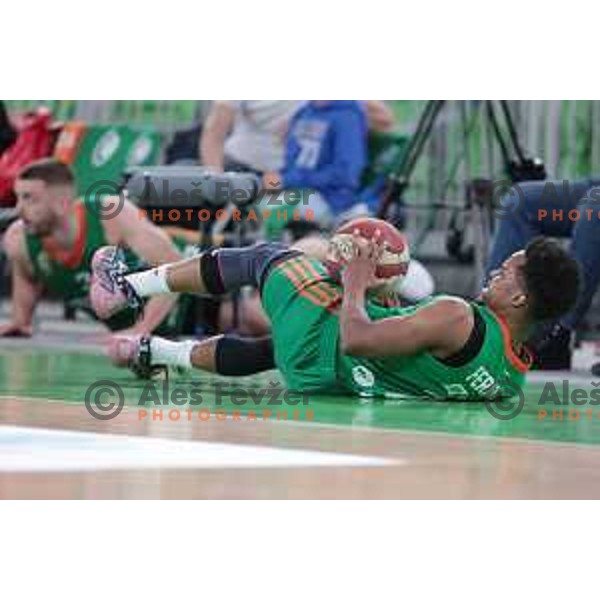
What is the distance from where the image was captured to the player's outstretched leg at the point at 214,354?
949cm

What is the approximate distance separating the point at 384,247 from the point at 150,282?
44.0 inches

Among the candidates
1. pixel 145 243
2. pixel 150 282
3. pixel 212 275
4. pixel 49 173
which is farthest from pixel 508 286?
pixel 49 173

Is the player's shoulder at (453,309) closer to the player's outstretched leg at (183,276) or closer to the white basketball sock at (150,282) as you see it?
the player's outstretched leg at (183,276)

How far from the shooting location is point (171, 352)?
31.6ft

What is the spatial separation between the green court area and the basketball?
0.55 m

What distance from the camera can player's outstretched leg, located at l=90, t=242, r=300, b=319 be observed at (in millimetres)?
9273

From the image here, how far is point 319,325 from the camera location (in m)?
8.98

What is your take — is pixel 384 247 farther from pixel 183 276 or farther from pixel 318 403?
pixel 183 276
